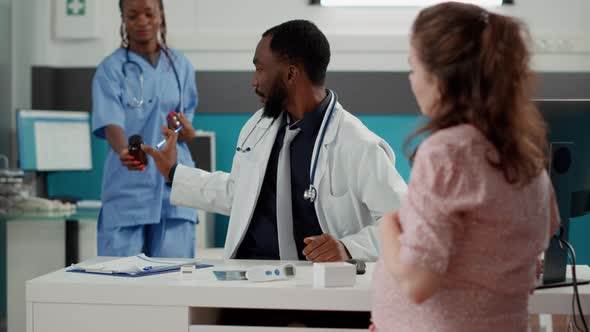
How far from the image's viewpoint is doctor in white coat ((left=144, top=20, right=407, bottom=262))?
2.32 metres

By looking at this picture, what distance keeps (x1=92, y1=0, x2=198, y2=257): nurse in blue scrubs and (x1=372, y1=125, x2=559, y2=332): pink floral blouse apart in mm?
1805

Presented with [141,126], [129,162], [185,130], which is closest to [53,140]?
[141,126]

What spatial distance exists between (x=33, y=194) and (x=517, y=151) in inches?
144

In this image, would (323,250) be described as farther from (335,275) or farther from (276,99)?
(276,99)

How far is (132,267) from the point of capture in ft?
6.43

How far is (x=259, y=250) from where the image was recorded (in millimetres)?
2389

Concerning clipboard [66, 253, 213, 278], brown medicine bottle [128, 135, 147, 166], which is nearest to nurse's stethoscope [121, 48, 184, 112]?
brown medicine bottle [128, 135, 147, 166]

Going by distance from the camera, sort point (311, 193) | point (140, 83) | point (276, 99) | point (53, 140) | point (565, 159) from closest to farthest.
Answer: point (565, 159) → point (311, 193) → point (276, 99) → point (140, 83) → point (53, 140)

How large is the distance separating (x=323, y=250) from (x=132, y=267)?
18.3 inches

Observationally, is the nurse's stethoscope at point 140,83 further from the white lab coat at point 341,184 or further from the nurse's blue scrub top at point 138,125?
the white lab coat at point 341,184

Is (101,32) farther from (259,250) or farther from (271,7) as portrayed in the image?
(259,250)

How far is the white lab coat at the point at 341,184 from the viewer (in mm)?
2291

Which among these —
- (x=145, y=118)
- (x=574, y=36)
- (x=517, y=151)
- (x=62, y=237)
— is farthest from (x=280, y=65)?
(x=574, y=36)

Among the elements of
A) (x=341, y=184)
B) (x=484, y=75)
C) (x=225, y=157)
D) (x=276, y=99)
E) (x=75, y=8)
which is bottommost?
(x=225, y=157)
